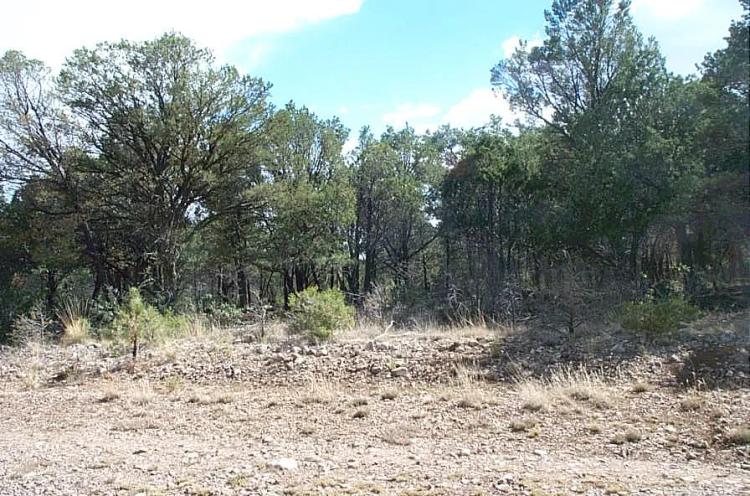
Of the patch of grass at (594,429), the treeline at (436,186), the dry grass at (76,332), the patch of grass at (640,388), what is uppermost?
the treeline at (436,186)

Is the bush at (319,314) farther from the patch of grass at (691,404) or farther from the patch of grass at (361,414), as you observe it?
the patch of grass at (691,404)

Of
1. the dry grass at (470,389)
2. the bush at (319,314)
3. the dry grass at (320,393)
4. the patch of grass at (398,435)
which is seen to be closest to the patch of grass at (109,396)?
the dry grass at (320,393)

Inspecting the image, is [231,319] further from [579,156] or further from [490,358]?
[579,156]

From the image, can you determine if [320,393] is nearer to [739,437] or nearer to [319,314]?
[319,314]

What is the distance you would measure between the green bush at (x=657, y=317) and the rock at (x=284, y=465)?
606cm

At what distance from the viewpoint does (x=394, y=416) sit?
5.99 m

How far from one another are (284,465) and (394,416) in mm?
1869

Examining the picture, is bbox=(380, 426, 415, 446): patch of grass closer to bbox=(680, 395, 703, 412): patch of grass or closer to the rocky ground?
the rocky ground

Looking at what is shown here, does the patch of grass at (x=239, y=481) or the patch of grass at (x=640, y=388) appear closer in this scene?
the patch of grass at (x=239, y=481)

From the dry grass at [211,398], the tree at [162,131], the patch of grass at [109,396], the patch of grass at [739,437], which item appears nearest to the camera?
the patch of grass at [739,437]

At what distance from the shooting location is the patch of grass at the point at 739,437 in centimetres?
456

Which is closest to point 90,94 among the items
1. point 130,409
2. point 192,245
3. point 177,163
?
point 177,163

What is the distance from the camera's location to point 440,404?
629cm

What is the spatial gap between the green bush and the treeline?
2358 mm
